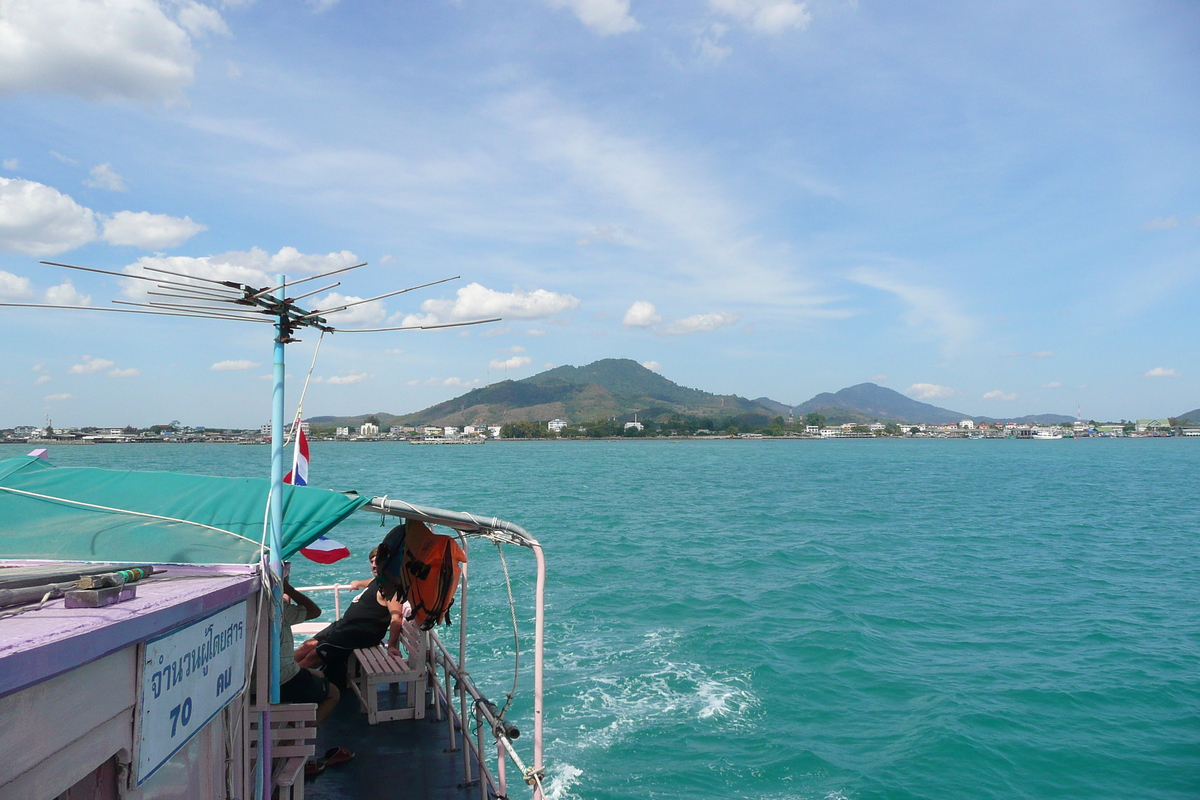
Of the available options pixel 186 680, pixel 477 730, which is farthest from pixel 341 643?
pixel 186 680

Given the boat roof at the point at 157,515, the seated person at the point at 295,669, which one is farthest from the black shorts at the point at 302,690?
the boat roof at the point at 157,515

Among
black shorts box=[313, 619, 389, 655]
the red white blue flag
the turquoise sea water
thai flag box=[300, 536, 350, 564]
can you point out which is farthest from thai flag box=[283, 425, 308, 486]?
the turquoise sea water

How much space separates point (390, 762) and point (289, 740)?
1860 mm

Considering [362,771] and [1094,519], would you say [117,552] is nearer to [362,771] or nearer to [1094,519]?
[362,771]

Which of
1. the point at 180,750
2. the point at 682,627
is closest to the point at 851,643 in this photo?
the point at 682,627

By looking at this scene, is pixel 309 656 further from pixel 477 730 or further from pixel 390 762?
pixel 477 730

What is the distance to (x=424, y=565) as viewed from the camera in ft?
23.8

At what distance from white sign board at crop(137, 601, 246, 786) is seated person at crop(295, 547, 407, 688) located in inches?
130

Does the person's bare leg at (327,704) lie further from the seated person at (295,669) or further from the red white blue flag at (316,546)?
the red white blue flag at (316,546)

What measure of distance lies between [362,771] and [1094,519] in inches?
1817

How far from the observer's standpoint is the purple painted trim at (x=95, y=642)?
7.11ft

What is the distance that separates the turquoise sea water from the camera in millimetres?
10852

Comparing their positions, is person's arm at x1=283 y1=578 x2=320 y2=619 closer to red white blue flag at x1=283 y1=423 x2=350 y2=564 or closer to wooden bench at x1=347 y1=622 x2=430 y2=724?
red white blue flag at x1=283 y1=423 x2=350 y2=564

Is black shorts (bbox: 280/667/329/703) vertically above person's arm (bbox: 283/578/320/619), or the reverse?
person's arm (bbox: 283/578/320/619)
